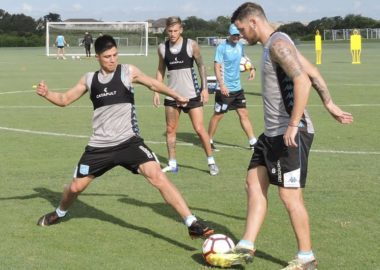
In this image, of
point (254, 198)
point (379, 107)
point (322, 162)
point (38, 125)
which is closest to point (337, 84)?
point (379, 107)

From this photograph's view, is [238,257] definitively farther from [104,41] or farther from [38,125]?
[38,125]

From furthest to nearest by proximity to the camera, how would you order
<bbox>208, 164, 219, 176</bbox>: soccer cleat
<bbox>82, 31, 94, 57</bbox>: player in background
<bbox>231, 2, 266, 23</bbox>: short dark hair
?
<bbox>82, 31, 94, 57</bbox>: player in background, <bbox>208, 164, 219, 176</bbox>: soccer cleat, <bbox>231, 2, 266, 23</bbox>: short dark hair

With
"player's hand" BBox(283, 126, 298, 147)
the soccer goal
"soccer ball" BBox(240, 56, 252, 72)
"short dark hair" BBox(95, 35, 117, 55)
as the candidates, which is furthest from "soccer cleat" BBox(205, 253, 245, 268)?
the soccer goal

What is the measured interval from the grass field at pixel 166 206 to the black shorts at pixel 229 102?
679 mm

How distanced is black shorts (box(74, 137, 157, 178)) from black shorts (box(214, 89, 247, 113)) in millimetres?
5241

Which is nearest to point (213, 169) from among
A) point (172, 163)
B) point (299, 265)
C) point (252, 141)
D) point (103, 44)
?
point (172, 163)

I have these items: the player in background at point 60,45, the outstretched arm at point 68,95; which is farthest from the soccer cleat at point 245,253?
the player in background at point 60,45

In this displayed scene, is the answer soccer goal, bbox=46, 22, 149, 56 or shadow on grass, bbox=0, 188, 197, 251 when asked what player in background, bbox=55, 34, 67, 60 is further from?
shadow on grass, bbox=0, 188, 197, 251

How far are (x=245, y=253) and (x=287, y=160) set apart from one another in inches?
32.8

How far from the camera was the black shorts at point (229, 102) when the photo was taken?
12.0 m

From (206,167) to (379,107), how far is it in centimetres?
838

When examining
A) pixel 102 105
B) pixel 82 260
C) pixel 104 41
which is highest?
pixel 104 41

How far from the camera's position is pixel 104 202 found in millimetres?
8328

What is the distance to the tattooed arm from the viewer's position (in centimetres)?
540
